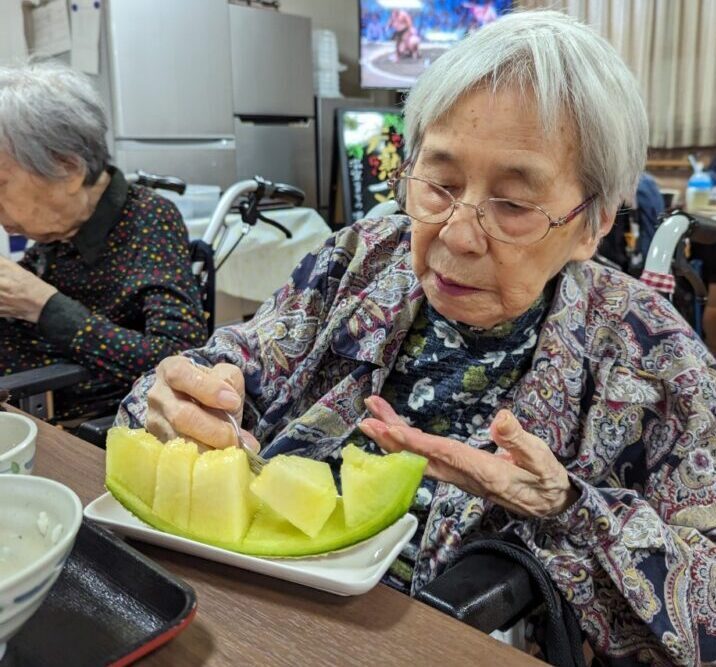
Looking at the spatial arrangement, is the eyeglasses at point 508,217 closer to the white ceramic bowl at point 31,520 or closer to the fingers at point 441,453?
the fingers at point 441,453

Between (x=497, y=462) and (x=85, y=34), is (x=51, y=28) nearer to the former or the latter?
(x=85, y=34)

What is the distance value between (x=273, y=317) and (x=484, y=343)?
0.37 meters

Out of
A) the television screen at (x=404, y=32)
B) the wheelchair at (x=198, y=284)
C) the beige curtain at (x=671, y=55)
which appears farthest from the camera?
the television screen at (x=404, y=32)

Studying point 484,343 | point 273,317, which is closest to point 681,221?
point 484,343

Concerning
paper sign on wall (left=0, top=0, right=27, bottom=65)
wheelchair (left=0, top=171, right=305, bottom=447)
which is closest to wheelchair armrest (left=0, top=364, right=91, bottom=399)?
wheelchair (left=0, top=171, right=305, bottom=447)

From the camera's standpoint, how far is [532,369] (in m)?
1.01

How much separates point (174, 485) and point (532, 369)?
563mm

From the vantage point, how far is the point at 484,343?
3.50 feet

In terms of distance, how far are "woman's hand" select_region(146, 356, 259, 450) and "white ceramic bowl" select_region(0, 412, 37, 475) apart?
0.17 metres

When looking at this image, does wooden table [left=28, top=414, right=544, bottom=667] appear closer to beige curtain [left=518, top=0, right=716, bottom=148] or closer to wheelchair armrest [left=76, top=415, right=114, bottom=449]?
wheelchair armrest [left=76, top=415, right=114, bottom=449]

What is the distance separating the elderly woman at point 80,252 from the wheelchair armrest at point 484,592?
3.19 ft

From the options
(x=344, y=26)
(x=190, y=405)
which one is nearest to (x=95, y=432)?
(x=190, y=405)

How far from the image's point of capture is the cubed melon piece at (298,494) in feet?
2.05

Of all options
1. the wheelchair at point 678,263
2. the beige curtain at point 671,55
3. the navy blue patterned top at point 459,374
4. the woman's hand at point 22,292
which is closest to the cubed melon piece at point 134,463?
the navy blue patterned top at point 459,374
